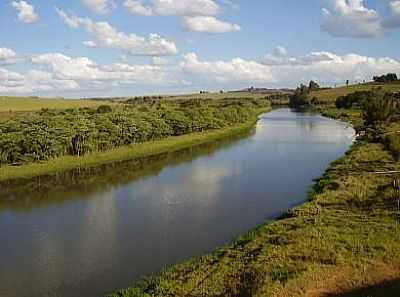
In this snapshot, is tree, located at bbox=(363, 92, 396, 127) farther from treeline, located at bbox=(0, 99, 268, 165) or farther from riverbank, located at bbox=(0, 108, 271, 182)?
treeline, located at bbox=(0, 99, 268, 165)

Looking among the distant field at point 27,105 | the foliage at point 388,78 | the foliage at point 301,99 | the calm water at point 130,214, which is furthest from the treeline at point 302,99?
the calm water at point 130,214

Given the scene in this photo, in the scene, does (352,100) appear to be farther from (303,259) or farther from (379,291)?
(379,291)

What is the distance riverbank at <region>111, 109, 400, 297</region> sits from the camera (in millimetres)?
11703

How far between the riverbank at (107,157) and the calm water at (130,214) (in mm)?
1713

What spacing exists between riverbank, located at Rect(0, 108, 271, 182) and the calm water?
5.62 feet

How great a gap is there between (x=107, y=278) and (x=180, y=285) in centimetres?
291

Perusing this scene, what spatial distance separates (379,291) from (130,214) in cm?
1350

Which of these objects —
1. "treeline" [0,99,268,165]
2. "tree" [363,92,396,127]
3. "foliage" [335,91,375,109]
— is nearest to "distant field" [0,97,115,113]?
"treeline" [0,99,268,165]

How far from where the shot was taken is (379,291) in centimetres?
1123

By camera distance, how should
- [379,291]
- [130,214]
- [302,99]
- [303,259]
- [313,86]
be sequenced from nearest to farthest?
[379,291]
[303,259]
[130,214]
[302,99]
[313,86]

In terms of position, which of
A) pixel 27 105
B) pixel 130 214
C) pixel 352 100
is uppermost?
pixel 352 100

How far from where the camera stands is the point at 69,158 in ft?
121

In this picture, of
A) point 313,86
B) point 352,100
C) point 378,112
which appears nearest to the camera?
point 378,112

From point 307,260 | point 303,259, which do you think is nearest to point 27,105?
point 303,259
